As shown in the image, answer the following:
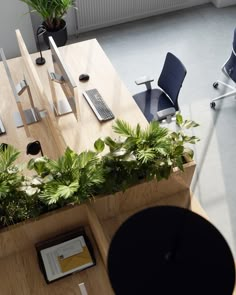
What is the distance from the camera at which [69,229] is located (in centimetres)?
215

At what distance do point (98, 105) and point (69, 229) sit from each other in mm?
1246

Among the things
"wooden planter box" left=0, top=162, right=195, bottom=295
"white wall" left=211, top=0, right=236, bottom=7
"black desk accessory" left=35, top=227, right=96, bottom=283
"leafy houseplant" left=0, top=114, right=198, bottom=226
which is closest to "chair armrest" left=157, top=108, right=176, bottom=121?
"wooden planter box" left=0, top=162, right=195, bottom=295

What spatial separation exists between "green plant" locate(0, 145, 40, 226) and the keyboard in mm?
1214

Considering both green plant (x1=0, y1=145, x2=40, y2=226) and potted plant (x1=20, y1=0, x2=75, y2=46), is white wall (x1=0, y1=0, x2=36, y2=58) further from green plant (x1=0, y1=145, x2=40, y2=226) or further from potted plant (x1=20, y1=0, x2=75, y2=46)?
green plant (x1=0, y1=145, x2=40, y2=226)

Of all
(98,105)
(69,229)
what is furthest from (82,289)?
(98,105)

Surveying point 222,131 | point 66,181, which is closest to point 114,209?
point 66,181

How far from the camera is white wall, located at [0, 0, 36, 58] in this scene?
4324 mm

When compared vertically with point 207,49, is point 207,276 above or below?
below

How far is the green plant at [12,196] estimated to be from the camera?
1.79 m

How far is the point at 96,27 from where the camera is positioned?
5.22m

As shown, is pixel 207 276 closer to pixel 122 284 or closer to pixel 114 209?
pixel 122 284

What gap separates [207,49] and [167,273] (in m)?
4.58

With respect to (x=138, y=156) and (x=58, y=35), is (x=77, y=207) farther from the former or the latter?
(x=58, y=35)

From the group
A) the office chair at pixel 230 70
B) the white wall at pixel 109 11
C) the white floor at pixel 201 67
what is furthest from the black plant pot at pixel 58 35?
the office chair at pixel 230 70
